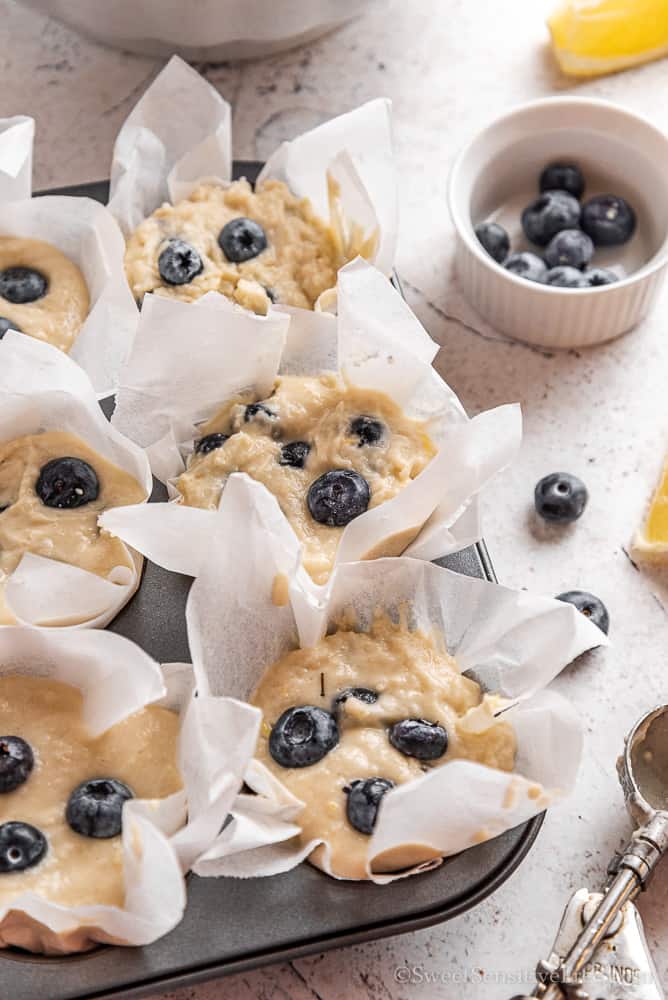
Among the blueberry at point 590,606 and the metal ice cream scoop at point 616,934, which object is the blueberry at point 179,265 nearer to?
the blueberry at point 590,606

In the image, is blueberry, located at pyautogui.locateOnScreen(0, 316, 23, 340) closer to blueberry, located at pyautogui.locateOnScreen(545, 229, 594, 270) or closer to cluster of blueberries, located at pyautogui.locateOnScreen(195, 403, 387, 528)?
cluster of blueberries, located at pyautogui.locateOnScreen(195, 403, 387, 528)

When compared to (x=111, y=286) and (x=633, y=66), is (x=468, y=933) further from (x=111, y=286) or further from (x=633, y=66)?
(x=633, y=66)

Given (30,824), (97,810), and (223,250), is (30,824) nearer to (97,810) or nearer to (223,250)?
(97,810)

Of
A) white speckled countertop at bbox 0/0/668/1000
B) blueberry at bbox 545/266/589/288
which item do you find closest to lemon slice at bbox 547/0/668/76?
white speckled countertop at bbox 0/0/668/1000

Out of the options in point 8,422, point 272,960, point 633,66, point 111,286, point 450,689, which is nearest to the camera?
point 272,960

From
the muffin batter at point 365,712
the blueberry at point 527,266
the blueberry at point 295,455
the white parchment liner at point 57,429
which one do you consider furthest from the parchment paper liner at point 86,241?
the blueberry at point 527,266

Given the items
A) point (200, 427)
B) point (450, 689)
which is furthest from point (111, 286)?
point (450, 689)
